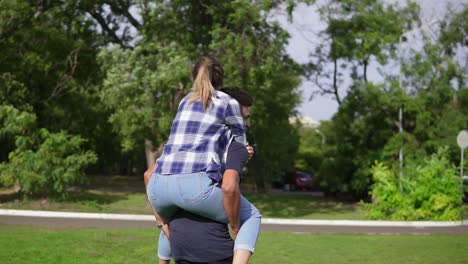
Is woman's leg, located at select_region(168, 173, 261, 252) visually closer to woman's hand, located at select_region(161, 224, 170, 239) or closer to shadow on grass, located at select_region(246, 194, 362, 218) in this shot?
woman's hand, located at select_region(161, 224, 170, 239)

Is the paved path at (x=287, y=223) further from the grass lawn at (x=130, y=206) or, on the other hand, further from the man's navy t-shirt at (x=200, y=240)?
the man's navy t-shirt at (x=200, y=240)

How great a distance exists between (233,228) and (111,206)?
21961 mm

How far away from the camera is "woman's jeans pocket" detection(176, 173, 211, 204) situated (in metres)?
3.47

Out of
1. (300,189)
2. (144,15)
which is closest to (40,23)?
(144,15)

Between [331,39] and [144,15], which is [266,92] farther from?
[331,39]

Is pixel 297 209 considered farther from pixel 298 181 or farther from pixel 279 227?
pixel 298 181

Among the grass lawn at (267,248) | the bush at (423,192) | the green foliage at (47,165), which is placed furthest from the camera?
the green foliage at (47,165)

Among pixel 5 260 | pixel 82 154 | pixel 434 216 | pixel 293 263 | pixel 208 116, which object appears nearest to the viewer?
pixel 208 116

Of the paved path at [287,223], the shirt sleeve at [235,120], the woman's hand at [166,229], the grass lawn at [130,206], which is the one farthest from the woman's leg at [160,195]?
the grass lawn at [130,206]

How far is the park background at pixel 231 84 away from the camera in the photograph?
21.4 m

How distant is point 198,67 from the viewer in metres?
3.74

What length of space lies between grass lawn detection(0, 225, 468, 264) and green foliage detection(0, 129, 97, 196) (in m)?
7.41

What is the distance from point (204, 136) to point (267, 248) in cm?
830

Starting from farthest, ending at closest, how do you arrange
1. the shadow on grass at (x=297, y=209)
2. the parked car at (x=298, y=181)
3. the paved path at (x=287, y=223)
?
the parked car at (x=298, y=181), the shadow on grass at (x=297, y=209), the paved path at (x=287, y=223)
